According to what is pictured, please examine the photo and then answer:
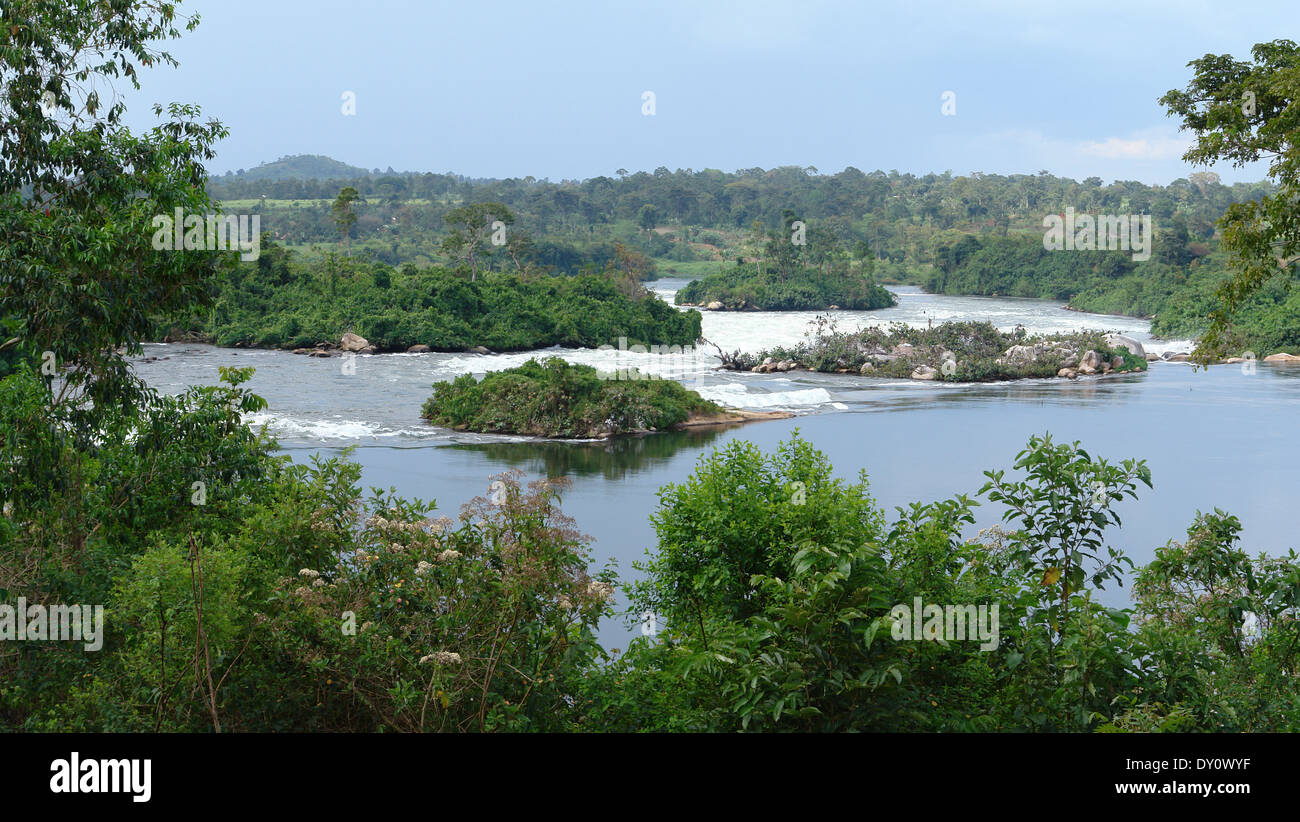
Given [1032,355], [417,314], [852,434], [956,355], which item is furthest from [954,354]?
[417,314]

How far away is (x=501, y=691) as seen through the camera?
5.25m

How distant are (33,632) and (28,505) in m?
0.94

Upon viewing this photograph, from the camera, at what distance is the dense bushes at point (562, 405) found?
65.1 ft

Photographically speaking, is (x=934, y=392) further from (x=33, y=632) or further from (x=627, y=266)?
(x=33, y=632)

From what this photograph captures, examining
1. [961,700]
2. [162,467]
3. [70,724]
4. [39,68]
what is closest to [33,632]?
[70,724]

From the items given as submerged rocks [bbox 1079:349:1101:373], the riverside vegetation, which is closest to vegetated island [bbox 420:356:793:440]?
the riverside vegetation

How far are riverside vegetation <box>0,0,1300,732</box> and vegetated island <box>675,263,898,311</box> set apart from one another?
4515cm

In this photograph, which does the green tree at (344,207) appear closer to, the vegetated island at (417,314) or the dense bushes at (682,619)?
the vegetated island at (417,314)

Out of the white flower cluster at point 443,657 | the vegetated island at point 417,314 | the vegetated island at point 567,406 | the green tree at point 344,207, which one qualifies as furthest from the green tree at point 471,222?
the white flower cluster at point 443,657

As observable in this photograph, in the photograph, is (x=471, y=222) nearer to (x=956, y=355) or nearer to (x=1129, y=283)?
(x=956, y=355)

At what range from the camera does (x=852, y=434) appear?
1983 centimetres

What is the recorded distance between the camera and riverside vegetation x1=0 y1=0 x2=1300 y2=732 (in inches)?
180

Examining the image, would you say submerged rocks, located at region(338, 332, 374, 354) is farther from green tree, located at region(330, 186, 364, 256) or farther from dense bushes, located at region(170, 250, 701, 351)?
green tree, located at region(330, 186, 364, 256)

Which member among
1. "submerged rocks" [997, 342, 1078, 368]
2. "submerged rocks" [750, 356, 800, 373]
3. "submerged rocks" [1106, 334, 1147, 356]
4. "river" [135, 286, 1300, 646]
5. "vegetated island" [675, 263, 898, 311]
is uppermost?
"vegetated island" [675, 263, 898, 311]
